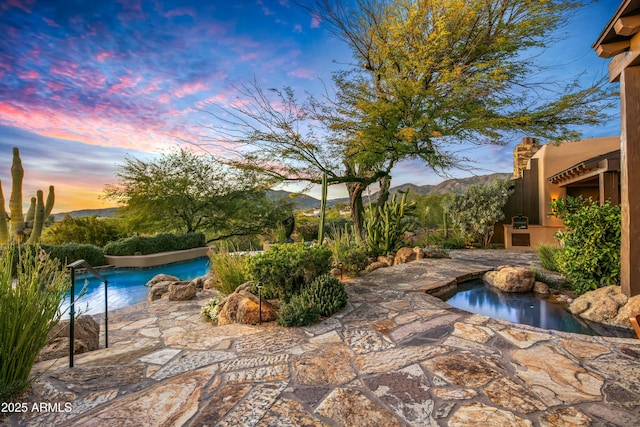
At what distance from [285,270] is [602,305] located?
3.70 meters

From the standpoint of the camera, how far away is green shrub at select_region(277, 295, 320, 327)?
10.1 feet

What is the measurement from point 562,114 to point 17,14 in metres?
10.2

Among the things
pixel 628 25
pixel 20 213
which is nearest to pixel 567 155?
pixel 628 25

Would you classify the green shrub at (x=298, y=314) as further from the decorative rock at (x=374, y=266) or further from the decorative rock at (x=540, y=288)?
the decorative rock at (x=540, y=288)

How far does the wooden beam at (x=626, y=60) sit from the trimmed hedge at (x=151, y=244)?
12.9 m

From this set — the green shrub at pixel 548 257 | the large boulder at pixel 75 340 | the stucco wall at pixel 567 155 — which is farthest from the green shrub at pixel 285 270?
the stucco wall at pixel 567 155

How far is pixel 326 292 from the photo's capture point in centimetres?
344

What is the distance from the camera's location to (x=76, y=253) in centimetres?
943

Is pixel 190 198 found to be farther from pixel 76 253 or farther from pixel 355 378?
pixel 355 378

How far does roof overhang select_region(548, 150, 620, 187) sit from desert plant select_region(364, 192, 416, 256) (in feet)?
13.4

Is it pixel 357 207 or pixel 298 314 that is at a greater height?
pixel 357 207

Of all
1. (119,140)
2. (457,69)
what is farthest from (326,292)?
(119,140)

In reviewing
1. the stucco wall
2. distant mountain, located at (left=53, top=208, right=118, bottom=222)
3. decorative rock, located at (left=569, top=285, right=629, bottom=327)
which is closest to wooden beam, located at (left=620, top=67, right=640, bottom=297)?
decorative rock, located at (left=569, top=285, right=629, bottom=327)

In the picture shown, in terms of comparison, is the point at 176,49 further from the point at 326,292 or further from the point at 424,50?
the point at 326,292
